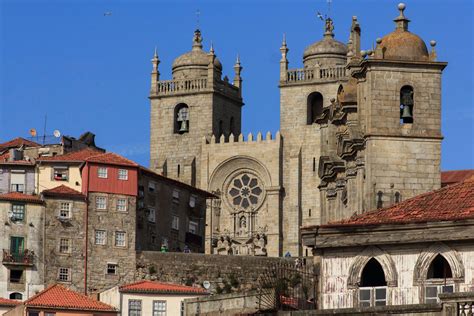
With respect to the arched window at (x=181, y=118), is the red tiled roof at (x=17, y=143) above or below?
below

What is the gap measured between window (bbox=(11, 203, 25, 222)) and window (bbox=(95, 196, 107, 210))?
4.44m

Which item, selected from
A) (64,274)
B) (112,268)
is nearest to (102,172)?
(112,268)


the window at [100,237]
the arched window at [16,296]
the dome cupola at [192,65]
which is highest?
the dome cupola at [192,65]

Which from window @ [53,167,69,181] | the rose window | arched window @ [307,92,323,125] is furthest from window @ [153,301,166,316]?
arched window @ [307,92,323,125]

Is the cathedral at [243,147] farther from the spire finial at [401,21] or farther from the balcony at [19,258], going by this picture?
the spire finial at [401,21]

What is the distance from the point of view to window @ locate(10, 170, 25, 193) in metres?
114

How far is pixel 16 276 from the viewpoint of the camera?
10875cm

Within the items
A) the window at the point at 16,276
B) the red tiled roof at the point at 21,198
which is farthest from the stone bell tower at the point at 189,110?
the window at the point at 16,276

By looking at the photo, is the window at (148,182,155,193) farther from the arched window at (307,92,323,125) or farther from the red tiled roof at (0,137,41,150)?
the arched window at (307,92,323,125)

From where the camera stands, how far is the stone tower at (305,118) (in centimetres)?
14200

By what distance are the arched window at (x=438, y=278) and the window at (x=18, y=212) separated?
71094 millimetres

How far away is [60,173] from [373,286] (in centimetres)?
7425

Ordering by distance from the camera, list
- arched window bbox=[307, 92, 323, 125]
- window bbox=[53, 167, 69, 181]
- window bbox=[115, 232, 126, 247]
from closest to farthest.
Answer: window bbox=[115, 232, 126, 247] → window bbox=[53, 167, 69, 181] → arched window bbox=[307, 92, 323, 125]

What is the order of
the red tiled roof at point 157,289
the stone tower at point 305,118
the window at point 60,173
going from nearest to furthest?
the red tiled roof at point 157,289 < the window at point 60,173 < the stone tower at point 305,118
